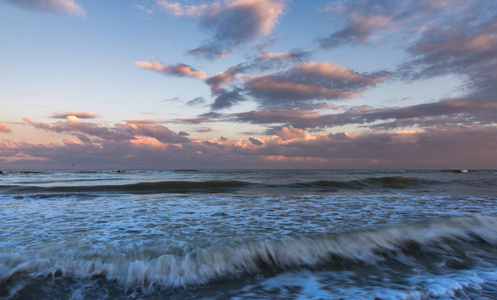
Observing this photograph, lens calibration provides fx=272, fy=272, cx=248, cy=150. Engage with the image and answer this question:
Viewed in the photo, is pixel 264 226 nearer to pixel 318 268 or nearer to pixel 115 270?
pixel 318 268

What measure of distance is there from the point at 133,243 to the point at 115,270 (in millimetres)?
1012

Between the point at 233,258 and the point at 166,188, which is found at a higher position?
the point at 233,258

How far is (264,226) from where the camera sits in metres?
6.18

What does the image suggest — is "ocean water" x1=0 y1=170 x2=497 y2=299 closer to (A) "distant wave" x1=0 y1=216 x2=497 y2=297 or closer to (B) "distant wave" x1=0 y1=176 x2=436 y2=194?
(A) "distant wave" x1=0 y1=216 x2=497 y2=297

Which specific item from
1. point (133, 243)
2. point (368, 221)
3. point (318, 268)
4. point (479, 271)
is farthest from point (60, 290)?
point (368, 221)

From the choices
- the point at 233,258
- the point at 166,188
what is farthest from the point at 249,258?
the point at 166,188

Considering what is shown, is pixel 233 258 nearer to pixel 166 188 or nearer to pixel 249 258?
pixel 249 258

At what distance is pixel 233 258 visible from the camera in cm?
429

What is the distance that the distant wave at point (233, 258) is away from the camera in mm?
3719

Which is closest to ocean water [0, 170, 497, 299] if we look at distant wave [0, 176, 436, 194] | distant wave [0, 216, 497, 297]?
distant wave [0, 216, 497, 297]

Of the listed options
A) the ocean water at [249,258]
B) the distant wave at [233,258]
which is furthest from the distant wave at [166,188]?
the distant wave at [233,258]

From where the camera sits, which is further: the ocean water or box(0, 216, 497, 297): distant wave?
box(0, 216, 497, 297): distant wave

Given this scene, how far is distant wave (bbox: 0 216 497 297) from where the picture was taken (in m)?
3.72

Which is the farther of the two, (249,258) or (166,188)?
(166,188)
